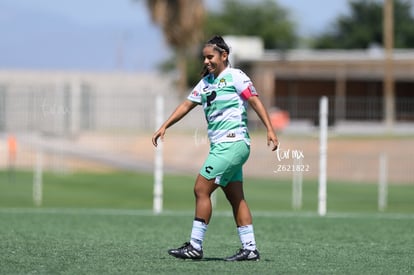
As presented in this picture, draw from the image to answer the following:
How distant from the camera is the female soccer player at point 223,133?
1081 cm

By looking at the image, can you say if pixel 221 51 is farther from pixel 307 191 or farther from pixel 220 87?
pixel 307 191

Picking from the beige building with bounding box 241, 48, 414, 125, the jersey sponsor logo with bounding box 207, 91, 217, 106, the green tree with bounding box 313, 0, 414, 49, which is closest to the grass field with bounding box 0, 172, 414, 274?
the jersey sponsor logo with bounding box 207, 91, 217, 106

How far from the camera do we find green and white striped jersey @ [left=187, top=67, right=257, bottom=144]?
35.5ft

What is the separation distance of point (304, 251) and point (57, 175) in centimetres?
2390

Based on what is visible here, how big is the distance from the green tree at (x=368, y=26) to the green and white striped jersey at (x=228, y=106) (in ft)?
302

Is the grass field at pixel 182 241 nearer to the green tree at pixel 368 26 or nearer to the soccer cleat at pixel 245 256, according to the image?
the soccer cleat at pixel 245 256

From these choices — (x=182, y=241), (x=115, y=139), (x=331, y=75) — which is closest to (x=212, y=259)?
(x=182, y=241)

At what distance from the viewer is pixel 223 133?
1084cm

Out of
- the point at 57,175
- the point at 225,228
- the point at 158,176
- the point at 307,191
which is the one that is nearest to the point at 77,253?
the point at 225,228

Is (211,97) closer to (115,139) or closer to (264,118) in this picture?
(264,118)

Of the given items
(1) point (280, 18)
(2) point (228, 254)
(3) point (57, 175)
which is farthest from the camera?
(1) point (280, 18)

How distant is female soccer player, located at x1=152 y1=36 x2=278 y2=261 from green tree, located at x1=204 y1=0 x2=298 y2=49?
97.8m

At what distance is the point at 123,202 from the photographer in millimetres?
27859

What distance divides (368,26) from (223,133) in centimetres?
9464
